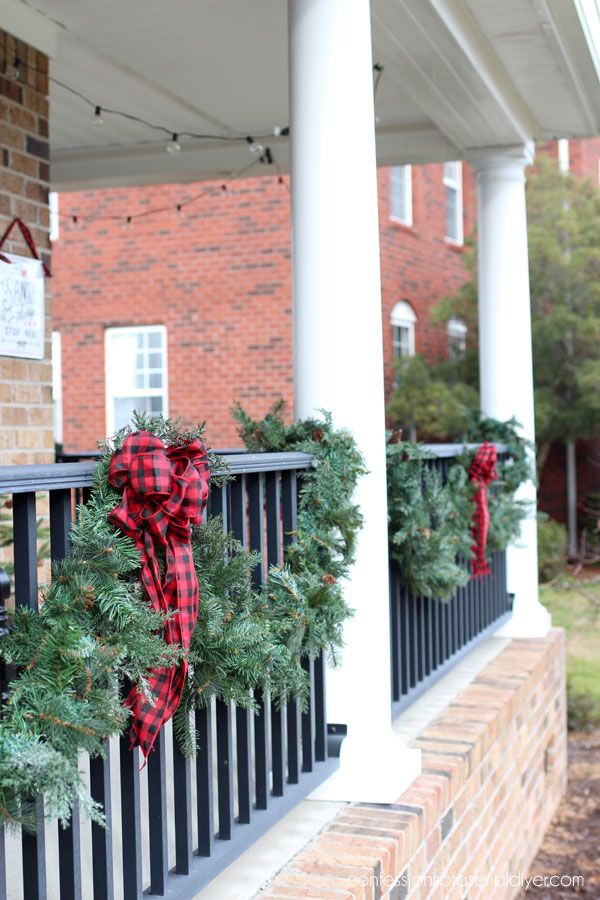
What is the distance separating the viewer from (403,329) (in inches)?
604

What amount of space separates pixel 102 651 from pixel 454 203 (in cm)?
1586

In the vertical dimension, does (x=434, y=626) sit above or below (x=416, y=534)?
below

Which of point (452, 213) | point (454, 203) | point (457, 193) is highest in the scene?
point (457, 193)

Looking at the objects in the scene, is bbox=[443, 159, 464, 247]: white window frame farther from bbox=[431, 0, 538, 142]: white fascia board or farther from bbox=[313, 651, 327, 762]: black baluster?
bbox=[313, 651, 327, 762]: black baluster

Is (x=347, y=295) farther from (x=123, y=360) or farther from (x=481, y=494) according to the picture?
(x=123, y=360)

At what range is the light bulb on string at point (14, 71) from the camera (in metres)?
4.64

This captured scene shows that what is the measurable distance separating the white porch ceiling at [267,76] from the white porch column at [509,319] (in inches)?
9.3

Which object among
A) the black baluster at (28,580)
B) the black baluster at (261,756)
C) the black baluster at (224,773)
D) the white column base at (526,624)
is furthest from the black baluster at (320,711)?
the white column base at (526,624)

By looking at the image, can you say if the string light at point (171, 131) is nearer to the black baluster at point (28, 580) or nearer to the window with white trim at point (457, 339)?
the black baluster at point (28, 580)

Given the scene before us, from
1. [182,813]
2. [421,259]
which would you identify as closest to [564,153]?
[421,259]

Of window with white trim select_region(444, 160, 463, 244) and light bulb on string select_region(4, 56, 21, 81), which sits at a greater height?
window with white trim select_region(444, 160, 463, 244)

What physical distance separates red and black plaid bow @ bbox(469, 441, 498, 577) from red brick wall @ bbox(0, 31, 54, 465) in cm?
203

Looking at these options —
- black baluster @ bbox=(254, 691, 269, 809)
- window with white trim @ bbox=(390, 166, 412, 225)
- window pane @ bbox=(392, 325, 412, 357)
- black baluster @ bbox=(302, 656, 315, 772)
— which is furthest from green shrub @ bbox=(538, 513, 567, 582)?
black baluster @ bbox=(254, 691, 269, 809)

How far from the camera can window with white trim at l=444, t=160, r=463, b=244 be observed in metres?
16.8
